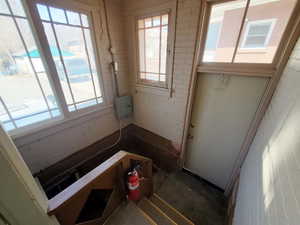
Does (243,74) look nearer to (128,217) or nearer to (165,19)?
(165,19)

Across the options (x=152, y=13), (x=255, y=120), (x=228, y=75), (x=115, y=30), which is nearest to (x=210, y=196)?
(x=255, y=120)

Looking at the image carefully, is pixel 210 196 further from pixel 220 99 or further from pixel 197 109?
pixel 220 99

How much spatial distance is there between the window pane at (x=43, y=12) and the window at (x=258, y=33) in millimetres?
2272

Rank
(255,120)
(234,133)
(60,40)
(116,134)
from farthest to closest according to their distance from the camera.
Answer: (116,134), (234,133), (60,40), (255,120)

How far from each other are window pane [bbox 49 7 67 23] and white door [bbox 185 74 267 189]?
197 centimetres

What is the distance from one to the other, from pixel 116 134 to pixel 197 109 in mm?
1703

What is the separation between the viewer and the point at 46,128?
1704 millimetres

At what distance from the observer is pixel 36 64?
153 cm

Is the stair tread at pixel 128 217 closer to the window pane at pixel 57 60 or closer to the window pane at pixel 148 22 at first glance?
the window pane at pixel 57 60

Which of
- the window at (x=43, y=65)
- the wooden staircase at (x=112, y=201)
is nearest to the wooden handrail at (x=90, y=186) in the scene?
the wooden staircase at (x=112, y=201)

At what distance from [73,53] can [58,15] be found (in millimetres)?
434

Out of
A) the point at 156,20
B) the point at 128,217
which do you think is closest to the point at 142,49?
the point at 156,20

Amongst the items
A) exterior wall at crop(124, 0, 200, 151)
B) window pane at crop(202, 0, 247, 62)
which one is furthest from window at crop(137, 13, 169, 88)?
window pane at crop(202, 0, 247, 62)

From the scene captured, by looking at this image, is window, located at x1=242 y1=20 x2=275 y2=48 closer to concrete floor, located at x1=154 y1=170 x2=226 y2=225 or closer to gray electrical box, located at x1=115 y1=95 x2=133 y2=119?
gray electrical box, located at x1=115 y1=95 x2=133 y2=119
